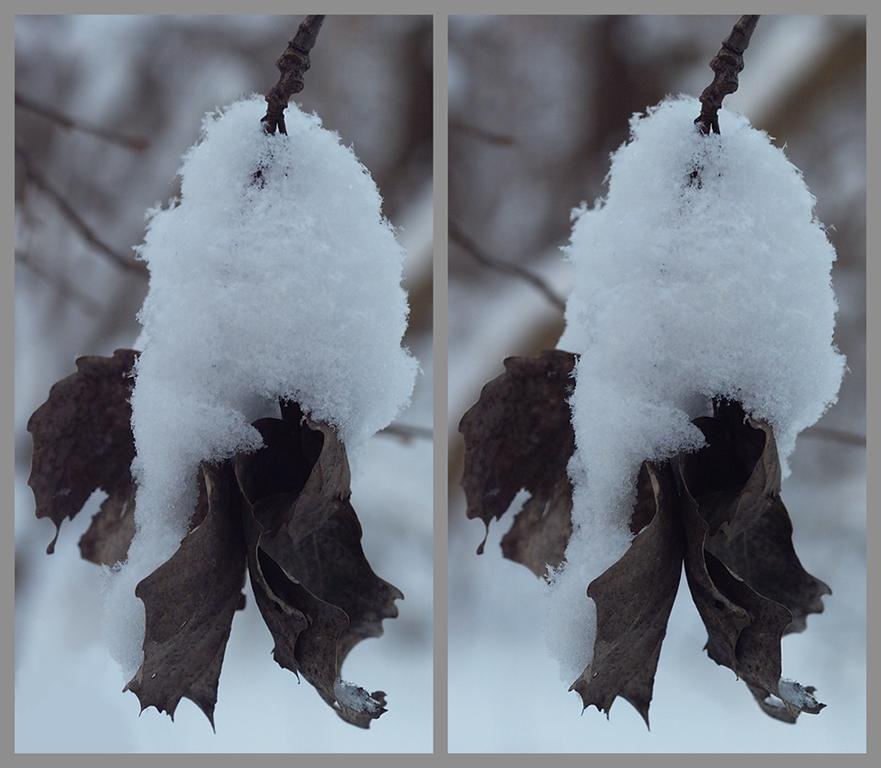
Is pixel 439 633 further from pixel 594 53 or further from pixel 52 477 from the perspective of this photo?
pixel 594 53

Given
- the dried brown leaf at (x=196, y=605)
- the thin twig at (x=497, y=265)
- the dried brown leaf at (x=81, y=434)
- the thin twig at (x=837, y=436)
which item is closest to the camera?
the dried brown leaf at (x=196, y=605)

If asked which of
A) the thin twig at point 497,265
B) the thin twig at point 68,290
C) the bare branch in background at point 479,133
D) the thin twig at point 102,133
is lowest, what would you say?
the thin twig at point 497,265

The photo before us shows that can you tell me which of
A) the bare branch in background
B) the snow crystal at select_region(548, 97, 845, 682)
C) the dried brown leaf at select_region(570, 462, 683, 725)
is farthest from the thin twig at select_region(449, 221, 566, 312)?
the dried brown leaf at select_region(570, 462, 683, 725)

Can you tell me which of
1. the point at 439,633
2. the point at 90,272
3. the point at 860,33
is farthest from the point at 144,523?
the point at 860,33

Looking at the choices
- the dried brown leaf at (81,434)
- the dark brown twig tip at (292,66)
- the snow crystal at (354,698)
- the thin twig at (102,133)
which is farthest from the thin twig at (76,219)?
the snow crystal at (354,698)

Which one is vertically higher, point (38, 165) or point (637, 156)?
point (38, 165)

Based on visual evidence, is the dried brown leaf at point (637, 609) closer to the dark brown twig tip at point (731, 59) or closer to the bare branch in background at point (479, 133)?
the dark brown twig tip at point (731, 59)
